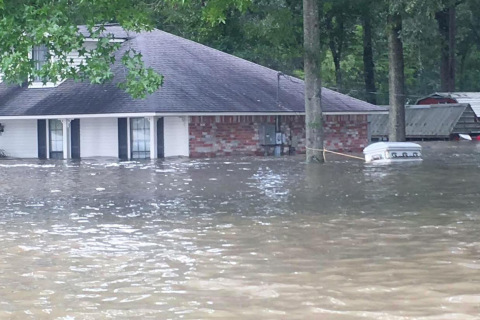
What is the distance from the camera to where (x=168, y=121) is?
126 feet

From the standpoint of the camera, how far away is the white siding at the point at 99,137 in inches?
1545

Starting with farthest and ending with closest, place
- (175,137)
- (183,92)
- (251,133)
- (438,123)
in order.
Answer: (438,123)
(251,133)
(175,137)
(183,92)

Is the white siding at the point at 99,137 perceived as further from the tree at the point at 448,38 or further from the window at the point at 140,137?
the tree at the point at 448,38

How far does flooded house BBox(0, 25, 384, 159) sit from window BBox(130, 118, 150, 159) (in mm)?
41

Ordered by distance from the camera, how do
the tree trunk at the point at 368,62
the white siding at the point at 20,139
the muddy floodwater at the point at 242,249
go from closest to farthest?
the muddy floodwater at the point at 242,249 < the white siding at the point at 20,139 < the tree trunk at the point at 368,62

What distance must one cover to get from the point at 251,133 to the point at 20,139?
1008 cm

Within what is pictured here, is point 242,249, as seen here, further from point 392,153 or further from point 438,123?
point 438,123

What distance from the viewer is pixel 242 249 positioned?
12.9m

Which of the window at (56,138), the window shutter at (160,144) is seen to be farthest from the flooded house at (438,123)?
the window at (56,138)

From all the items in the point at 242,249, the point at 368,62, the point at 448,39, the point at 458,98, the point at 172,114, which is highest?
the point at 448,39

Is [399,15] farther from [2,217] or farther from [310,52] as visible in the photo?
[2,217]

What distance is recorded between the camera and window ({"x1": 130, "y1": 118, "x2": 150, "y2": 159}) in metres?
38.7

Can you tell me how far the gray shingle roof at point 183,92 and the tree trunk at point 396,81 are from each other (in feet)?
10.7

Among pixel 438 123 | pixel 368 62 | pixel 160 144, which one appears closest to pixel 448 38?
pixel 368 62
